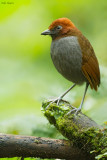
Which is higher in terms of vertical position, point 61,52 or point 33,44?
point 33,44

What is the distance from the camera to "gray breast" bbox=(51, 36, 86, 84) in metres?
5.15

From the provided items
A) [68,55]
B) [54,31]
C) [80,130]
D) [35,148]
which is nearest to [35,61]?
[54,31]

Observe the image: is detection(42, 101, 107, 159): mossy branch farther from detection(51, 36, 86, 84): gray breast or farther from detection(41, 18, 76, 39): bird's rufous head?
detection(41, 18, 76, 39): bird's rufous head

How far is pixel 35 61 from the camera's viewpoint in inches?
334

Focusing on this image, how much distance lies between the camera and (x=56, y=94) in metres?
6.16

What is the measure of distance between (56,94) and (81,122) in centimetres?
177

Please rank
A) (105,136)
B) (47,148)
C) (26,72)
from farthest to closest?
(26,72)
(105,136)
(47,148)

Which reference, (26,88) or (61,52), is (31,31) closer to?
(26,88)

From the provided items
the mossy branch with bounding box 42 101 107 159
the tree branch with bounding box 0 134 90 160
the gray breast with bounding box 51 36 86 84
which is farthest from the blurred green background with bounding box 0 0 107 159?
the tree branch with bounding box 0 134 90 160

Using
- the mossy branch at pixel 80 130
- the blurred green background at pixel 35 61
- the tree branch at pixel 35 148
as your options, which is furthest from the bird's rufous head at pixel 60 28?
the tree branch at pixel 35 148

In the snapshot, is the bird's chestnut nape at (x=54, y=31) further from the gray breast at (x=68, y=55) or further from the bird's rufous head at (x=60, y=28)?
the gray breast at (x=68, y=55)

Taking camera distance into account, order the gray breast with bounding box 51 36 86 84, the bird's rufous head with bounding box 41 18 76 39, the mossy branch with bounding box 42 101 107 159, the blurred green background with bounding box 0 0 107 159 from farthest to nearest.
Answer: the blurred green background with bounding box 0 0 107 159, the bird's rufous head with bounding box 41 18 76 39, the gray breast with bounding box 51 36 86 84, the mossy branch with bounding box 42 101 107 159

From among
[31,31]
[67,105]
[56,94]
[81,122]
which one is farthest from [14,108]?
[31,31]

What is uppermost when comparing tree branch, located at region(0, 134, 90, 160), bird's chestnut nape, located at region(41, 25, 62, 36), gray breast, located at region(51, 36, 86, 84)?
bird's chestnut nape, located at region(41, 25, 62, 36)
